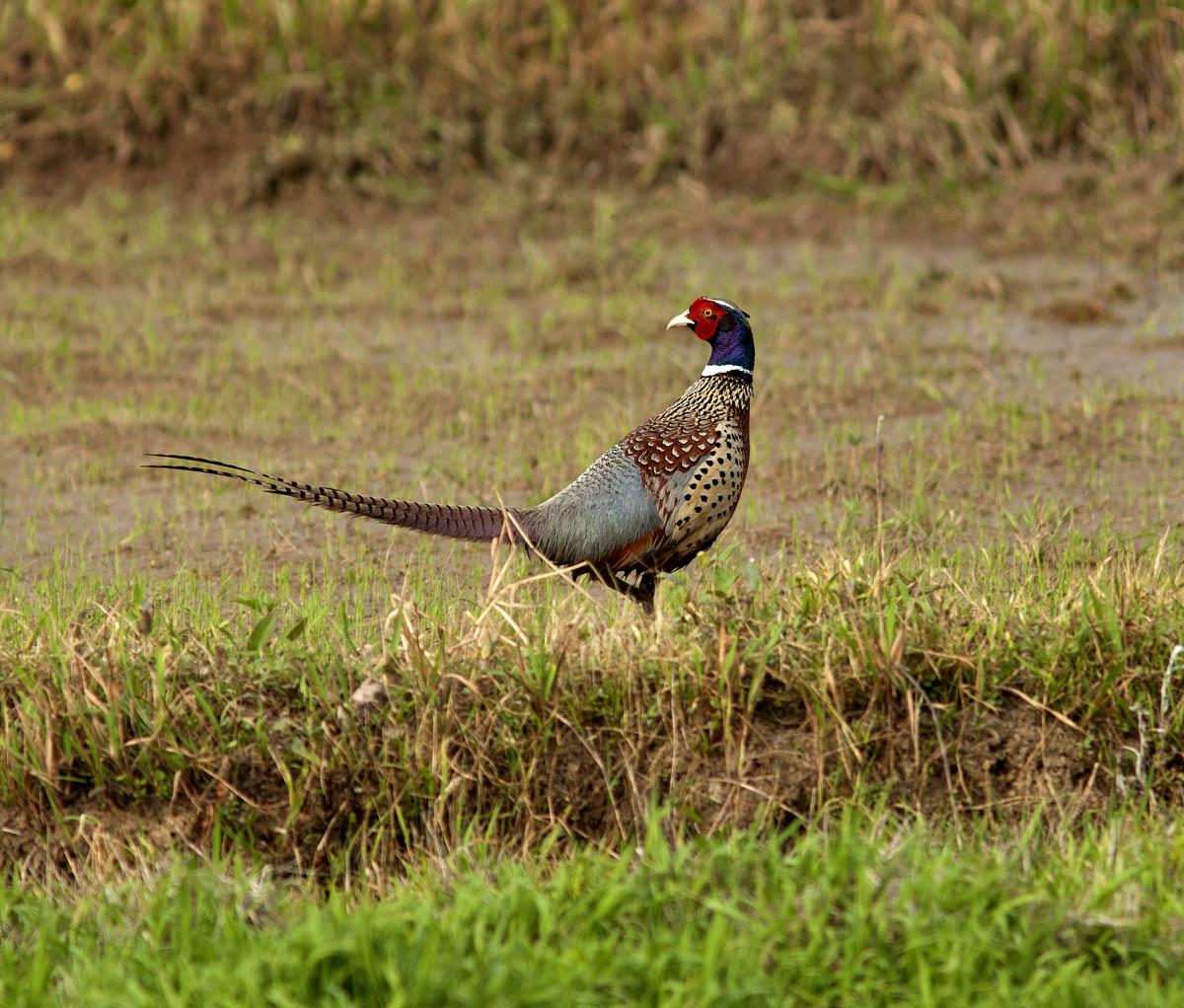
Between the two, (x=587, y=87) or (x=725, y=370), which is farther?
(x=587, y=87)

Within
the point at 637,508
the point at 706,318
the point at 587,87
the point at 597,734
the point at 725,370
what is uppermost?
the point at 587,87

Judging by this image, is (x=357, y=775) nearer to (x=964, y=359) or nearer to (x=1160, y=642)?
(x=1160, y=642)

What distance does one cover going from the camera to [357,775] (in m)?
3.36

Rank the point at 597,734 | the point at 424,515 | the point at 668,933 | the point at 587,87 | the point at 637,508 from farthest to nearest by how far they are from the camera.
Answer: the point at 587,87, the point at 637,508, the point at 424,515, the point at 597,734, the point at 668,933

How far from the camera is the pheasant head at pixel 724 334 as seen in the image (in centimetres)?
439

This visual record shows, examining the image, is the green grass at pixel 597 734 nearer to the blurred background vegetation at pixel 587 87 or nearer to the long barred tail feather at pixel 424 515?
the long barred tail feather at pixel 424 515

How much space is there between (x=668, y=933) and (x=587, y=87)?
25.2 feet

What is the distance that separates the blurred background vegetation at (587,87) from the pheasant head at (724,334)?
4990 millimetres

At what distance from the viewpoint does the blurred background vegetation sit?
909 centimetres

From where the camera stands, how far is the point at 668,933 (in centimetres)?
263

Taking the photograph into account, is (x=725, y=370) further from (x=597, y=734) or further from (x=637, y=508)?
(x=597, y=734)

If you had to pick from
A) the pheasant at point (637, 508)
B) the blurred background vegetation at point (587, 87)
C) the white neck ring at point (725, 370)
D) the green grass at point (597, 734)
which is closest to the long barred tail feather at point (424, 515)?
the pheasant at point (637, 508)

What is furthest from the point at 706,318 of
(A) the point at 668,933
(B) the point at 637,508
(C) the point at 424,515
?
(A) the point at 668,933

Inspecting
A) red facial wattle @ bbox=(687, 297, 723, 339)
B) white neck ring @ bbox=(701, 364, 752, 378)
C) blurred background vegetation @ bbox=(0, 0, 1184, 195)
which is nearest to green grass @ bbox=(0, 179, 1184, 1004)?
white neck ring @ bbox=(701, 364, 752, 378)
